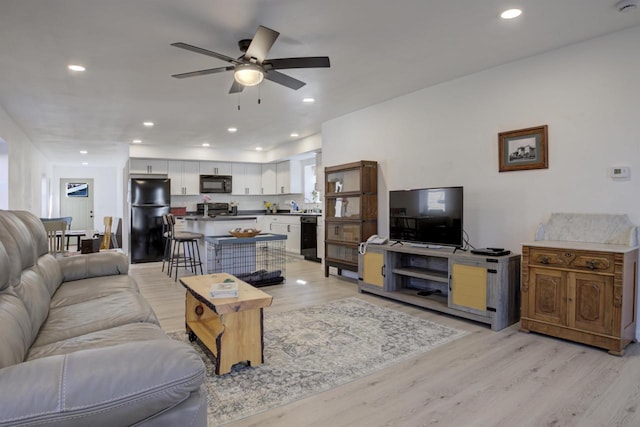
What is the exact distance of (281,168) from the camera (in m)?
8.75

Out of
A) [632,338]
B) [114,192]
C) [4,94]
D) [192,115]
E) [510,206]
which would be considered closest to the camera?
[632,338]

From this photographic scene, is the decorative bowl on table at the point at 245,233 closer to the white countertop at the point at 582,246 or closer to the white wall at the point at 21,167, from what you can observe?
the white countertop at the point at 582,246

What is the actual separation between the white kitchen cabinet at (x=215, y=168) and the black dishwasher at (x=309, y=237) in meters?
2.54

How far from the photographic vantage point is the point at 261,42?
102 inches

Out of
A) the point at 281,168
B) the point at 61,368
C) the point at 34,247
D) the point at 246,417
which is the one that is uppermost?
the point at 281,168

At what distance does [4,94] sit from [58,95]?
0.64 m

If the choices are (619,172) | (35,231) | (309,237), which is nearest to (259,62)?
(35,231)

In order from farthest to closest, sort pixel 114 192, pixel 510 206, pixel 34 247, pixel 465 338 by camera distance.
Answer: pixel 114 192 < pixel 510 206 < pixel 465 338 < pixel 34 247

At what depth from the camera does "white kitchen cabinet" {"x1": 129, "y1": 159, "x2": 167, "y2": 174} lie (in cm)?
781

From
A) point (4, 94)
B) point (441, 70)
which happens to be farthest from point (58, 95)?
point (441, 70)

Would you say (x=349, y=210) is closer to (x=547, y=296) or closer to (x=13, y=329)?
(x=547, y=296)

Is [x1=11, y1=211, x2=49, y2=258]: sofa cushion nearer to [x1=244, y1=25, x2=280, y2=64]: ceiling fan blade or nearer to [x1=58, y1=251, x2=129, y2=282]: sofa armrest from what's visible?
[x1=58, y1=251, x2=129, y2=282]: sofa armrest

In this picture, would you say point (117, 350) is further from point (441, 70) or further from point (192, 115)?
point (192, 115)

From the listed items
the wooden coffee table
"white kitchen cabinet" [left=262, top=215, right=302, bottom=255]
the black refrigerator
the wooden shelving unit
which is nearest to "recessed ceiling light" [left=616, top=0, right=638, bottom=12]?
the wooden shelving unit
